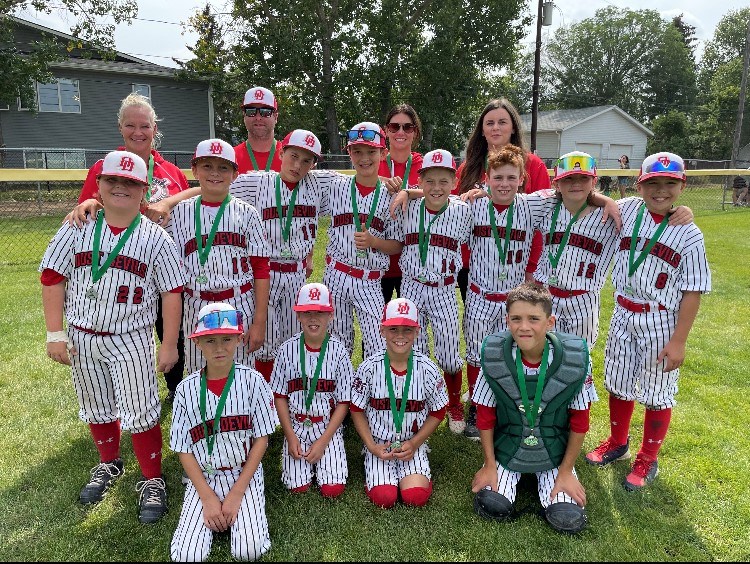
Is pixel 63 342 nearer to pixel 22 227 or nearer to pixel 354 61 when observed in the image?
pixel 22 227

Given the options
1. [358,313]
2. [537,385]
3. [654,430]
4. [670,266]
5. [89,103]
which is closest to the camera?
[537,385]

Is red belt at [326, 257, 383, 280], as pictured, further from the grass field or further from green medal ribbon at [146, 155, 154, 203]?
green medal ribbon at [146, 155, 154, 203]

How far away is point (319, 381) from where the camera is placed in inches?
145

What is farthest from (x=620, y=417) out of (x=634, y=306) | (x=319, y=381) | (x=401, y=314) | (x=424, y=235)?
(x=319, y=381)

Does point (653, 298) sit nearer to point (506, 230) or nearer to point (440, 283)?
point (506, 230)

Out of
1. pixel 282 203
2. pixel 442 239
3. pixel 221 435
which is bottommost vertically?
pixel 221 435

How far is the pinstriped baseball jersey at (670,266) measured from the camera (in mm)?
3338

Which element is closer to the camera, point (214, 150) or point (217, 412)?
point (217, 412)

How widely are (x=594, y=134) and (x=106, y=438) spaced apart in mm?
41059

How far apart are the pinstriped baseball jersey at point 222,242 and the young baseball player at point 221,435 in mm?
465

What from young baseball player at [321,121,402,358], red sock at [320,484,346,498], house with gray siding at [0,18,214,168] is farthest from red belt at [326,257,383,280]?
house with gray siding at [0,18,214,168]

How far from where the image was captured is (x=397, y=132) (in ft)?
14.9

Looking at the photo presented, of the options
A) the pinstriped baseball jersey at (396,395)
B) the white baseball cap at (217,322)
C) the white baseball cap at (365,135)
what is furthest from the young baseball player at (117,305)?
the white baseball cap at (365,135)

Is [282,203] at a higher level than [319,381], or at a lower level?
higher
